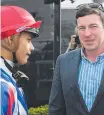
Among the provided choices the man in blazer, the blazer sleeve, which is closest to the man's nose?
the man in blazer

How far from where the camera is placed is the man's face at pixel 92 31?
2412 millimetres

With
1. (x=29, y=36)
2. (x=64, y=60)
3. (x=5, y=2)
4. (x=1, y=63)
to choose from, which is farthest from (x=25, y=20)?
(x=5, y=2)

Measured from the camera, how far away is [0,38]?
6.53ft

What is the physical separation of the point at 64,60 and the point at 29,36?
0.51 m

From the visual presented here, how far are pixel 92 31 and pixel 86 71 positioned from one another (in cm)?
29

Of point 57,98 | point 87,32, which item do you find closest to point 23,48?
point 87,32

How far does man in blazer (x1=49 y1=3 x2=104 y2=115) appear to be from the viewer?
7.91 feet

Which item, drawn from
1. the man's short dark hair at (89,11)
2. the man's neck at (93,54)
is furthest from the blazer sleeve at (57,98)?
the man's short dark hair at (89,11)

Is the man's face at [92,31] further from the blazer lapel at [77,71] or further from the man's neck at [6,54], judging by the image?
the man's neck at [6,54]

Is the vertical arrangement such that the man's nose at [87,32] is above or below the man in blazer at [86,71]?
above

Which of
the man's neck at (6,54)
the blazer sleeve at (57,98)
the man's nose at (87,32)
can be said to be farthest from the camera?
the blazer sleeve at (57,98)

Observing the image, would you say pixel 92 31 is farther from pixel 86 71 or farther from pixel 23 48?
pixel 23 48

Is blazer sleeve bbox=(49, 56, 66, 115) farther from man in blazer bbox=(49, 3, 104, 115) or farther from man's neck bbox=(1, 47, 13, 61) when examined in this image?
man's neck bbox=(1, 47, 13, 61)

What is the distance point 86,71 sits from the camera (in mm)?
2484
